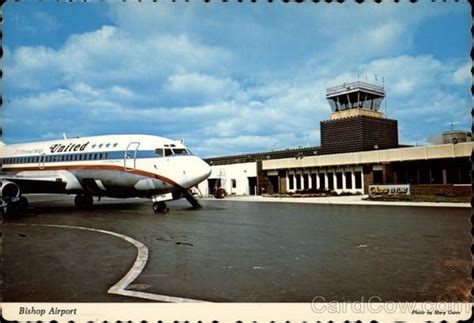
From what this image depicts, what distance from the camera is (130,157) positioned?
2150cm

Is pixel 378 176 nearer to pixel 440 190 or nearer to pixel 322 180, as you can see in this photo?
pixel 322 180

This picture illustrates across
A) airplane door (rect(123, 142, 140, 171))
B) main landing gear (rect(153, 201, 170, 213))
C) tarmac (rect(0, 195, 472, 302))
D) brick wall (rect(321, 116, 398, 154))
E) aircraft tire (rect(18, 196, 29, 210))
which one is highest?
brick wall (rect(321, 116, 398, 154))

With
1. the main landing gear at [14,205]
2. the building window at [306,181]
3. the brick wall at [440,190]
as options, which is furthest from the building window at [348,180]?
the main landing gear at [14,205]

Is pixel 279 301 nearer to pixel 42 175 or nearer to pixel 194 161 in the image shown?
pixel 194 161

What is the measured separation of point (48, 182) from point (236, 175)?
36130 millimetres

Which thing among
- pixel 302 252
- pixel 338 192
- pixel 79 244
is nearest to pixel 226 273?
pixel 302 252

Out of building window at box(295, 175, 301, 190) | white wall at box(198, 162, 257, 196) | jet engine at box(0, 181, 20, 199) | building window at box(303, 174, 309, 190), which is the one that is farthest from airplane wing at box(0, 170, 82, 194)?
white wall at box(198, 162, 257, 196)

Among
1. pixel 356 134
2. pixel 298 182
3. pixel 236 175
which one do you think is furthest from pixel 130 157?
pixel 356 134

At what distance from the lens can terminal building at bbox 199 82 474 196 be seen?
119 feet

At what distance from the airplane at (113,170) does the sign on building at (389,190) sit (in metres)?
20.7

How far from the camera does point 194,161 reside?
20766 mm

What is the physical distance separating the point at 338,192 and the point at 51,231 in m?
36.3

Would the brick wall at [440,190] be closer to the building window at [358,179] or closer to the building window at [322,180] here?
the building window at [358,179]

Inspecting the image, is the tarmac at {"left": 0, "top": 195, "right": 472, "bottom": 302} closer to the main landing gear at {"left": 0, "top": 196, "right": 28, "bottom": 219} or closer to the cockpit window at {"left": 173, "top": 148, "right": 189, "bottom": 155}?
the cockpit window at {"left": 173, "top": 148, "right": 189, "bottom": 155}
